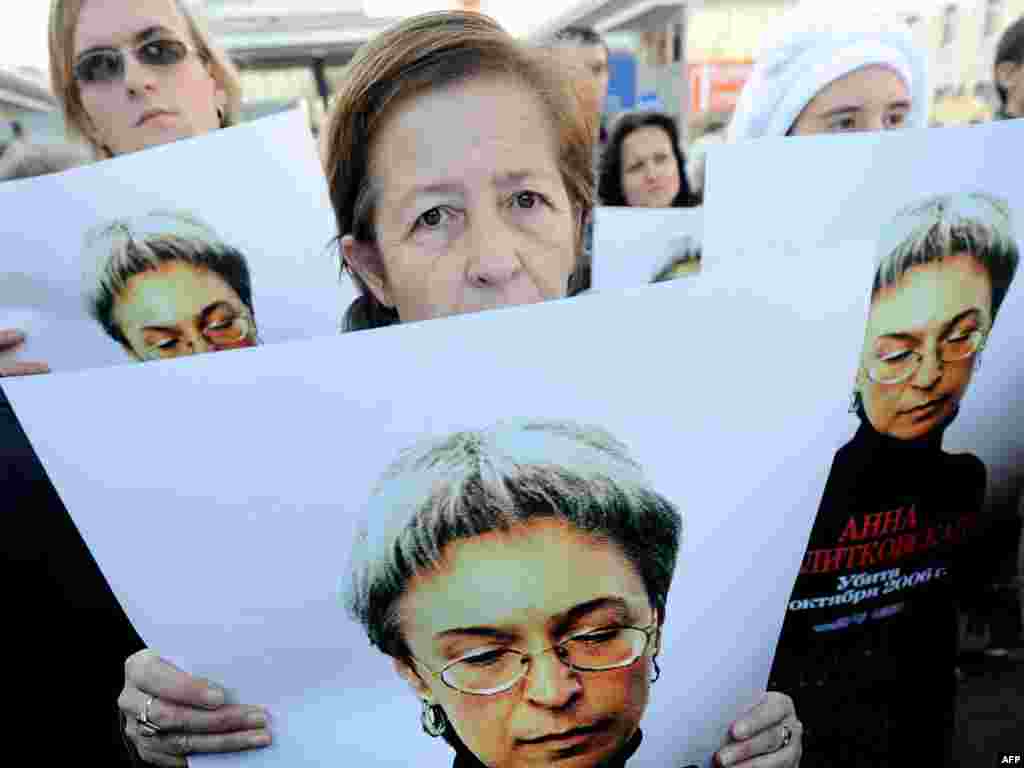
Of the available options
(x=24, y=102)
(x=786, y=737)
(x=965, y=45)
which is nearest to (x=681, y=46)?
(x=965, y=45)

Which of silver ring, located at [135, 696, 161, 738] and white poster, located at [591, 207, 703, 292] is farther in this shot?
white poster, located at [591, 207, 703, 292]

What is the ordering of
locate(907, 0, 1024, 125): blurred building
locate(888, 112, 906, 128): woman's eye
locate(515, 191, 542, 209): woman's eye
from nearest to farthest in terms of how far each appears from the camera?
locate(515, 191, 542, 209): woman's eye
locate(888, 112, 906, 128): woman's eye
locate(907, 0, 1024, 125): blurred building

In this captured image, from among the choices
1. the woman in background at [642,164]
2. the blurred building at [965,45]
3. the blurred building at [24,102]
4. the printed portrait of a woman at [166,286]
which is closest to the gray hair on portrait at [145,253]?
the printed portrait of a woman at [166,286]

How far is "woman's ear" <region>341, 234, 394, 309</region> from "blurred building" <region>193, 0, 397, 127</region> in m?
6.74

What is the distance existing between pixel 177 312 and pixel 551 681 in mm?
602

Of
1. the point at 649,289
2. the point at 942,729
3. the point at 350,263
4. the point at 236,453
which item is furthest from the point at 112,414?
the point at 942,729

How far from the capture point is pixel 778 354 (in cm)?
44

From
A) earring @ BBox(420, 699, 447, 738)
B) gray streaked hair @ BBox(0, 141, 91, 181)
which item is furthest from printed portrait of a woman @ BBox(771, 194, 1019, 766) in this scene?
gray streaked hair @ BBox(0, 141, 91, 181)

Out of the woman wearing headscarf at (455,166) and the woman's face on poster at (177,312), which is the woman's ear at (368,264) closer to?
the woman wearing headscarf at (455,166)

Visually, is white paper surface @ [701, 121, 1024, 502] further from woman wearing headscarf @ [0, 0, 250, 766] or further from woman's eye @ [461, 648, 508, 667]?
A: woman wearing headscarf @ [0, 0, 250, 766]

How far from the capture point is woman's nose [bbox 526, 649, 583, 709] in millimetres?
459

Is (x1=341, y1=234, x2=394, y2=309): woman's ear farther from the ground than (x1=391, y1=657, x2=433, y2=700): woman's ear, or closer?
farther from the ground

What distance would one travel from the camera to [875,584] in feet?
2.13

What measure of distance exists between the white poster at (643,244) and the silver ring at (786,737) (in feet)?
1.80
